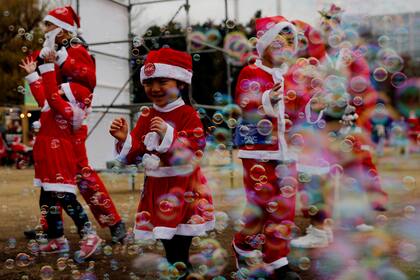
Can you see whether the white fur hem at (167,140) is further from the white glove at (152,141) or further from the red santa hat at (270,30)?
the red santa hat at (270,30)

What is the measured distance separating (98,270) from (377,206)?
345 cm

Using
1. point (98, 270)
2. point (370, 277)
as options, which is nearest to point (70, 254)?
point (98, 270)

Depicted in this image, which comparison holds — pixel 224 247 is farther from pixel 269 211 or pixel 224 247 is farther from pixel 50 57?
pixel 50 57

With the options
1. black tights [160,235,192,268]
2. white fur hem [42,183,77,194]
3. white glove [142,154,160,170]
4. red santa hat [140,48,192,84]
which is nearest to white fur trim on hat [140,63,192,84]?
red santa hat [140,48,192,84]

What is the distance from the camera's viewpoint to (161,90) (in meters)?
3.44

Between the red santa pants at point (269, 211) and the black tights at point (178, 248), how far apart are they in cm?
51

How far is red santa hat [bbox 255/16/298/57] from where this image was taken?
3.88 meters

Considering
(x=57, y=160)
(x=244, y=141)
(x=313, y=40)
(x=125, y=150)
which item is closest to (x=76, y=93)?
(x=57, y=160)

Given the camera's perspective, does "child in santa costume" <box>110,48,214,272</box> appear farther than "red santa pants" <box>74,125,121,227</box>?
No

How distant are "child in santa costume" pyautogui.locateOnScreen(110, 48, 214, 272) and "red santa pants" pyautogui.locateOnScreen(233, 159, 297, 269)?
40cm

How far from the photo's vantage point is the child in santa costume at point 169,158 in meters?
3.24

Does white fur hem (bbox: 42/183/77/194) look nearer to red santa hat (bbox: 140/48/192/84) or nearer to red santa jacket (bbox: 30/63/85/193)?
red santa jacket (bbox: 30/63/85/193)

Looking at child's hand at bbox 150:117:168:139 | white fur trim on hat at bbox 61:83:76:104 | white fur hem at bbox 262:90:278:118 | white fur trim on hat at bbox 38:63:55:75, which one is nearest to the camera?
child's hand at bbox 150:117:168:139

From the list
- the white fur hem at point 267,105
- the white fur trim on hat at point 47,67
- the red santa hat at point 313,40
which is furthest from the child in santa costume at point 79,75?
the red santa hat at point 313,40
